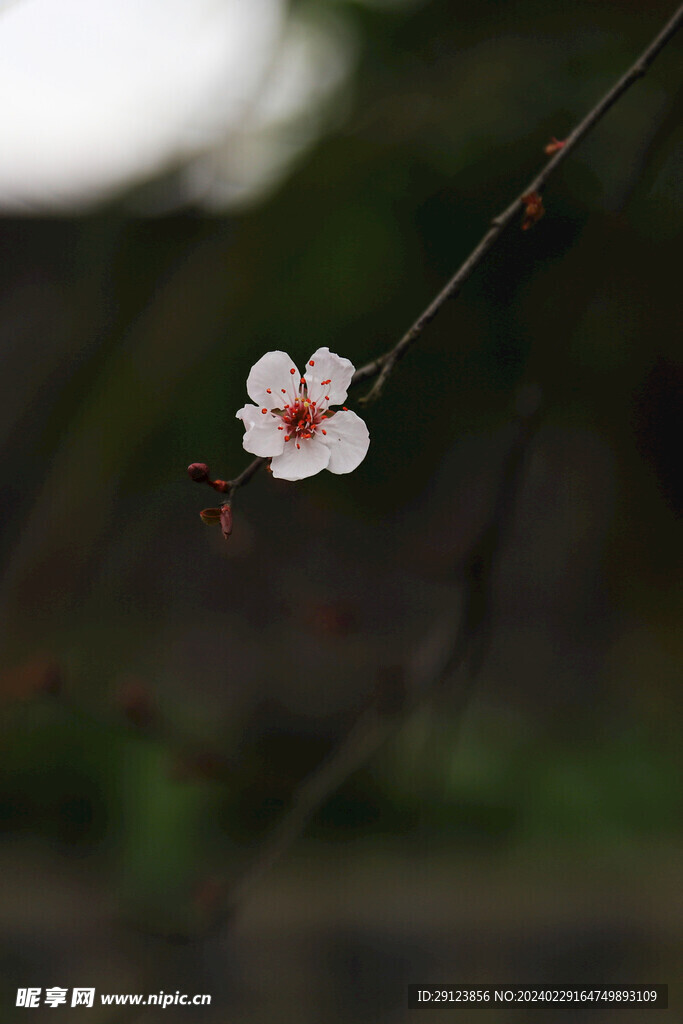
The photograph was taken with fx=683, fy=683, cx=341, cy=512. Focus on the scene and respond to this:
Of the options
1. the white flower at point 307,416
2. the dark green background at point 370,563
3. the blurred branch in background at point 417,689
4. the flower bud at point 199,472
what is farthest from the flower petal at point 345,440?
the dark green background at point 370,563

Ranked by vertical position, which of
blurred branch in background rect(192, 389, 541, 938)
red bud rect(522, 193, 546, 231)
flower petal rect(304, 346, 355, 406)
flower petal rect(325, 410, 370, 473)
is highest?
red bud rect(522, 193, 546, 231)

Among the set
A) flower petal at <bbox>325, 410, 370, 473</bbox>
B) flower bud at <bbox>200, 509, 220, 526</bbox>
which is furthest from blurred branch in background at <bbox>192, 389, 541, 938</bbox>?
flower bud at <bbox>200, 509, 220, 526</bbox>

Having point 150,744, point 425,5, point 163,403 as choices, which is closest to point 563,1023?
point 150,744

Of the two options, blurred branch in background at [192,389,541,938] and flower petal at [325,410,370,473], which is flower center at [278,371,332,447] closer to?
flower petal at [325,410,370,473]

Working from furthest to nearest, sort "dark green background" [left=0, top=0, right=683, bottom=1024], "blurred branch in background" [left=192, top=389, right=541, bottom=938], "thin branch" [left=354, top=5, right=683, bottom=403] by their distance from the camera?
"dark green background" [left=0, top=0, right=683, bottom=1024] < "blurred branch in background" [left=192, top=389, right=541, bottom=938] < "thin branch" [left=354, top=5, right=683, bottom=403]

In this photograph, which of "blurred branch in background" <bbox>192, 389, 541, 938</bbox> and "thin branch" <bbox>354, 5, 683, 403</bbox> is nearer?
"thin branch" <bbox>354, 5, 683, 403</bbox>

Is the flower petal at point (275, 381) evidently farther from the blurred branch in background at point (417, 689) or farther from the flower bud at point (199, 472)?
the blurred branch in background at point (417, 689)

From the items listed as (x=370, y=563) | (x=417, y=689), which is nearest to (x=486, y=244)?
(x=417, y=689)

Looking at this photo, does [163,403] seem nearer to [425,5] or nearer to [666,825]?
[425,5]
